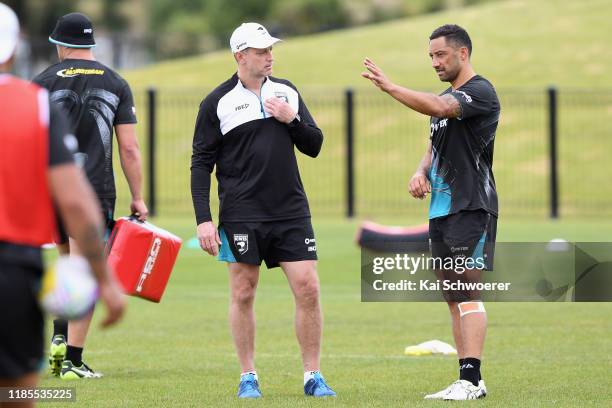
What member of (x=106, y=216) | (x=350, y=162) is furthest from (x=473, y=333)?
(x=350, y=162)

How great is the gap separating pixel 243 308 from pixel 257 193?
0.75 meters

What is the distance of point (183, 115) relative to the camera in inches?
1644

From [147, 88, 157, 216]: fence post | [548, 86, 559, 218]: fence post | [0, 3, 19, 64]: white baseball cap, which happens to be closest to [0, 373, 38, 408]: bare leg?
[0, 3, 19, 64]: white baseball cap

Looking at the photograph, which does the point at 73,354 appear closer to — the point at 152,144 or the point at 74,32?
the point at 74,32

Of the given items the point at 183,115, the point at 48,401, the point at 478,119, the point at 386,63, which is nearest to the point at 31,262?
the point at 48,401

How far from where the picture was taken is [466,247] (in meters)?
8.15

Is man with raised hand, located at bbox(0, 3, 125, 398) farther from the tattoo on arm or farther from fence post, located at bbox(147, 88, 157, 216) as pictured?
fence post, located at bbox(147, 88, 157, 216)

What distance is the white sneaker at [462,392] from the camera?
7957 millimetres

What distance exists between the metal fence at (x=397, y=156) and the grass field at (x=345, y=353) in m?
14.2

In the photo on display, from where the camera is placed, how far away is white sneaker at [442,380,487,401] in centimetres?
796

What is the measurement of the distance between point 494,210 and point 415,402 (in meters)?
1.33

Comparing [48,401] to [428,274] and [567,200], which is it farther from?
[567,200]

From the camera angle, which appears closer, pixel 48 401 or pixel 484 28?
pixel 48 401

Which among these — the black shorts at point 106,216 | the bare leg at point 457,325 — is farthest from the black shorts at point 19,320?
the black shorts at point 106,216
